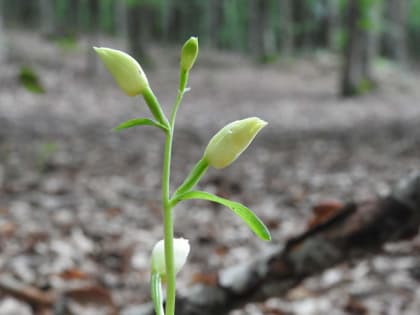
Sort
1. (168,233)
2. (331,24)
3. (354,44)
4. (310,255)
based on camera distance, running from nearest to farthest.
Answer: (168,233) → (310,255) → (354,44) → (331,24)

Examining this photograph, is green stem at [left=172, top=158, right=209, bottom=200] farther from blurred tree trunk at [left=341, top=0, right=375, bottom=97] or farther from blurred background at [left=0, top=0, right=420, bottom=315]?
blurred tree trunk at [left=341, top=0, right=375, bottom=97]

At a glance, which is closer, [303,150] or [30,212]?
[30,212]

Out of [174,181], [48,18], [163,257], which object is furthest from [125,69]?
[48,18]

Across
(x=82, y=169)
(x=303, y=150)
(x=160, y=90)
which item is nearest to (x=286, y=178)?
(x=303, y=150)

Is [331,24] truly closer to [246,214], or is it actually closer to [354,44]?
[354,44]

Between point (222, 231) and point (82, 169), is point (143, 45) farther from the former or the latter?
point (222, 231)

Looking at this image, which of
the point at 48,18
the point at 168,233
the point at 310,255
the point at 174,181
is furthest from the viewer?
the point at 48,18

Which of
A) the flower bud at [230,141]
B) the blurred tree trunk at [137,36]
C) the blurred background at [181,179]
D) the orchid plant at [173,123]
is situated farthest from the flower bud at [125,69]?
the blurred tree trunk at [137,36]
